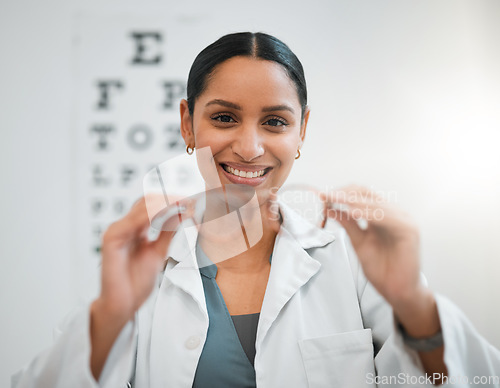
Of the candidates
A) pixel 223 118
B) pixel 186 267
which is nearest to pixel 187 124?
pixel 223 118

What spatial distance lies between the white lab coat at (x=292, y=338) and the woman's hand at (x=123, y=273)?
0.05 feet

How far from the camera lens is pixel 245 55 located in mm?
551

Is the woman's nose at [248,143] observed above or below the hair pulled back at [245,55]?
below

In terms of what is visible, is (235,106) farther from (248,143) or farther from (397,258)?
(397,258)

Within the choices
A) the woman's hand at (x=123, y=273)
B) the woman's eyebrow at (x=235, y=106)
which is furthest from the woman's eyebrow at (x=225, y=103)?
the woman's hand at (x=123, y=273)

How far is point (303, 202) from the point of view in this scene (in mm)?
618

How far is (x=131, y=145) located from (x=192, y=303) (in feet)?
1.11

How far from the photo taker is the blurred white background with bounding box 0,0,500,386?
0.71 metres

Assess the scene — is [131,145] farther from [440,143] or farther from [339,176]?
[440,143]

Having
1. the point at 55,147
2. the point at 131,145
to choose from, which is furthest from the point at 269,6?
the point at 55,147

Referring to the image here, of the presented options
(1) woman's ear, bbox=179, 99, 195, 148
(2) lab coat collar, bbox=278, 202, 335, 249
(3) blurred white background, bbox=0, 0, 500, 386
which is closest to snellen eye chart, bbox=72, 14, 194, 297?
(3) blurred white background, bbox=0, 0, 500, 386

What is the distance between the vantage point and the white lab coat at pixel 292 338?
49 cm

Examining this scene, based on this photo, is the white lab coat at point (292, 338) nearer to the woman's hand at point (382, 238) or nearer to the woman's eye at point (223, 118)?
the woman's hand at point (382, 238)

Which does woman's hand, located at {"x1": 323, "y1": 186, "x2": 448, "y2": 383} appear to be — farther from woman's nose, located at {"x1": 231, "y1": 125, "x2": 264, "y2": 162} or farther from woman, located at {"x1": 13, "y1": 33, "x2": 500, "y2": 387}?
woman's nose, located at {"x1": 231, "y1": 125, "x2": 264, "y2": 162}
